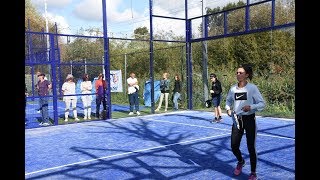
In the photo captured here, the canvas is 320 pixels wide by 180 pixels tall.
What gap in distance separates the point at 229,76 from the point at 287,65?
2.97m

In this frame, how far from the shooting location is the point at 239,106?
519cm

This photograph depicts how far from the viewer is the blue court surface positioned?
5.77m

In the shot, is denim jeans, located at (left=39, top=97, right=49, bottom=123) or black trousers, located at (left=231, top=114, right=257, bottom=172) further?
denim jeans, located at (left=39, top=97, right=49, bottom=123)

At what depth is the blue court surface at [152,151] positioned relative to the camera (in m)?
5.77

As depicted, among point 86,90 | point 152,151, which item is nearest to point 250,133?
point 152,151

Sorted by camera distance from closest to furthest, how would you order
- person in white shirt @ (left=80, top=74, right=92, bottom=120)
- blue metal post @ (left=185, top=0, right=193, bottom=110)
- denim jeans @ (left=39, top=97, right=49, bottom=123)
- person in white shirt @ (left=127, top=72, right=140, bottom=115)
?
denim jeans @ (left=39, top=97, right=49, bottom=123), person in white shirt @ (left=80, top=74, right=92, bottom=120), person in white shirt @ (left=127, top=72, right=140, bottom=115), blue metal post @ (left=185, top=0, right=193, bottom=110)

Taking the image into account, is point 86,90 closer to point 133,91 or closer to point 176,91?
point 133,91

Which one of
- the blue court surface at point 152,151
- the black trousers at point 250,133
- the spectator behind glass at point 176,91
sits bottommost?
the blue court surface at point 152,151

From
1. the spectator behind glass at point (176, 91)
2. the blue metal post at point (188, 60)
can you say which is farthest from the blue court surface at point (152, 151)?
the blue metal post at point (188, 60)

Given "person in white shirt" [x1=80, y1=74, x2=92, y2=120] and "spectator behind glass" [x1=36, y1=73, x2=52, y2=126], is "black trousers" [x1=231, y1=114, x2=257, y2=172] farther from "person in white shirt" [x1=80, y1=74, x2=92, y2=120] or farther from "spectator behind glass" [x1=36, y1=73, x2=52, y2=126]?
"person in white shirt" [x1=80, y1=74, x2=92, y2=120]

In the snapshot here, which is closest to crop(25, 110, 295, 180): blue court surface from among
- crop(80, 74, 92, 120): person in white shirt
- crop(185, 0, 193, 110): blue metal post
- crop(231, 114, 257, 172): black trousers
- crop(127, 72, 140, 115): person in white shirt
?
crop(231, 114, 257, 172): black trousers

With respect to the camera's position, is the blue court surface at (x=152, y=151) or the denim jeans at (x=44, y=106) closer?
the blue court surface at (x=152, y=151)

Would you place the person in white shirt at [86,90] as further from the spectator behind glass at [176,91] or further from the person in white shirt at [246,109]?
the person in white shirt at [246,109]

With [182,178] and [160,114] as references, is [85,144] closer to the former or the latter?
[182,178]
